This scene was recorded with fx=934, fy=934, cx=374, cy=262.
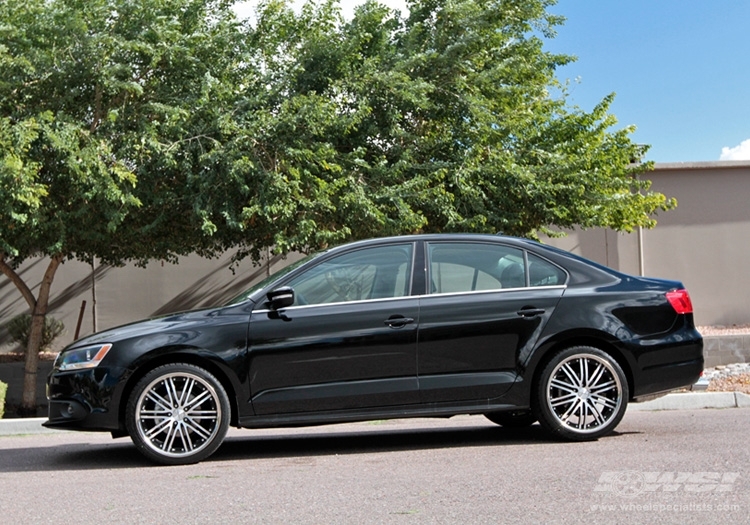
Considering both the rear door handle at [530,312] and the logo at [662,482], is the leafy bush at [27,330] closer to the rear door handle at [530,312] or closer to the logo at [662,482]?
the rear door handle at [530,312]

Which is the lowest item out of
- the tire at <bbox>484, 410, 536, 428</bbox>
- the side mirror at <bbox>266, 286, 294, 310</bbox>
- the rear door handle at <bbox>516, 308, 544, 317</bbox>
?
the tire at <bbox>484, 410, 536, 428</bbox>

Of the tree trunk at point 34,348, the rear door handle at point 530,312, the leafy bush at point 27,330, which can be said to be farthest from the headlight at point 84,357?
the leafy bush at point 27,330

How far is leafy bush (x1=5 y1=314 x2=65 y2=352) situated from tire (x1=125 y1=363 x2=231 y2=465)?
12656 millimetres

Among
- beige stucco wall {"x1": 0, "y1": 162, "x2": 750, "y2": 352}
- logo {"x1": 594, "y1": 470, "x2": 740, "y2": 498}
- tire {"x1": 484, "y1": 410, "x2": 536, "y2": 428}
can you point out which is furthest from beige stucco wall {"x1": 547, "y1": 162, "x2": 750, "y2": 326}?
logo {"x1": 594, "y1": 470, "x2": 740, "y2": 498}

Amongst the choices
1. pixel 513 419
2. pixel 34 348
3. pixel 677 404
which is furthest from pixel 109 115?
pixel 677 404

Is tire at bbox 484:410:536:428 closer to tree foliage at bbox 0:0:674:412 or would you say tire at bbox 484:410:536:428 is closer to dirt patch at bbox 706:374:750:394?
dirt patch at bbox 706:374:750:394

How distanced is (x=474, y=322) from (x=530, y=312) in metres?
0.47

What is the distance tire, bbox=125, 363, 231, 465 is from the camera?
6.91 meters

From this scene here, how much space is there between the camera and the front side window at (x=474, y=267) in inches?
296

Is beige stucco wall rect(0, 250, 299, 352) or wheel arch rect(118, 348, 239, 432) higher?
beige stucco wall rect(0, 250, 299, 352)

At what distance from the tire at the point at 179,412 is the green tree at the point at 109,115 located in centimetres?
532

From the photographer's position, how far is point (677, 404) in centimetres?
1047

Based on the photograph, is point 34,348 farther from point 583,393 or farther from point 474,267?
point 583,393

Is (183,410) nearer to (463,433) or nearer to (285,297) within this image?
(285,297)
